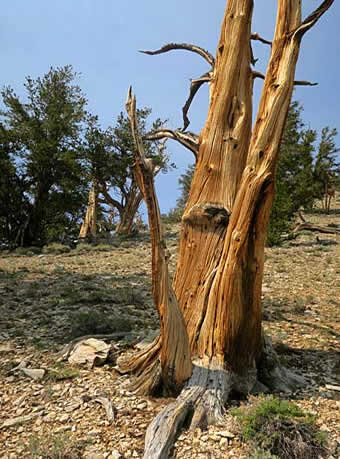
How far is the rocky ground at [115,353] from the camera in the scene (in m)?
2.47

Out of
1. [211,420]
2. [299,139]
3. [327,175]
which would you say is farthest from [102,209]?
[211,420]

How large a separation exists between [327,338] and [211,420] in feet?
8.72


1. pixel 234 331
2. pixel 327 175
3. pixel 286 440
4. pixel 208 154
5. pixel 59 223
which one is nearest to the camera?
pixel 286 440

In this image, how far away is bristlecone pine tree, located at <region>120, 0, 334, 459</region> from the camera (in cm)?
286

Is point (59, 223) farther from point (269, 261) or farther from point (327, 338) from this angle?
point (327, 338)

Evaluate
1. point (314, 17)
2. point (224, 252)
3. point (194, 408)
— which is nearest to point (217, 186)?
point (224, 252)

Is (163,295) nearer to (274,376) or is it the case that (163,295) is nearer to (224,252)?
(224,252)

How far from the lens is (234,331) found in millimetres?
3146

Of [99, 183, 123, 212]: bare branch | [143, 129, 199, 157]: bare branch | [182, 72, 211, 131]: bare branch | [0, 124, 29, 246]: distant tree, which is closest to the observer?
[143, 129, 199, 157]: bare branch

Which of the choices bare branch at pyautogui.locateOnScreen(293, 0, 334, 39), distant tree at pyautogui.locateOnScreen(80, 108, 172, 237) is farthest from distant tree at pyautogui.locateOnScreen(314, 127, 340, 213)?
bare branch at pyautogui.locateOnScreen(293, 0, 334, 39)

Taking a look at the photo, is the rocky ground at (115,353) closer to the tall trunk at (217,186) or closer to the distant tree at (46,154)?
the tall trunk at (217,186)

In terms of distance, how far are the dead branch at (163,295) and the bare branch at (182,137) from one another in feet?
4.31

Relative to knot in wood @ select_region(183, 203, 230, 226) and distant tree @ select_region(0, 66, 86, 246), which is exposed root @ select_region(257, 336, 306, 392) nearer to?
knot in wood @ select_region(183, 203, 230, 226)

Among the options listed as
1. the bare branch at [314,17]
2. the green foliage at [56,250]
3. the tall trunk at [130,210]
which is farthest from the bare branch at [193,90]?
the tall trunk at [130,210]
